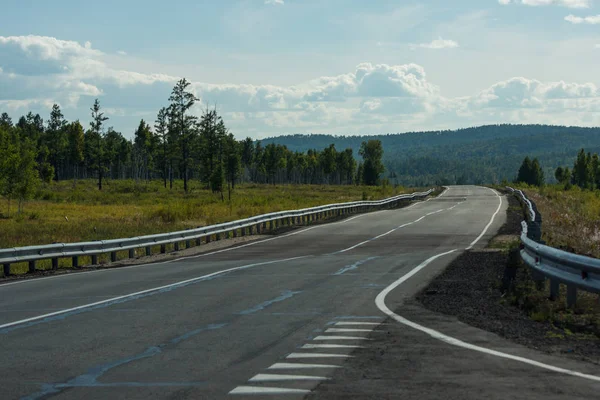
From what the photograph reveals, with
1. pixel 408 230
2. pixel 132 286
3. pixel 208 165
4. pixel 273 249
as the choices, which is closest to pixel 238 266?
pixel 132 286

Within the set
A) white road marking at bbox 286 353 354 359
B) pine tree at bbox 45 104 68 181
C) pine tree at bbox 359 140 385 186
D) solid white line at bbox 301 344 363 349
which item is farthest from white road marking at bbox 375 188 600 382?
pine tree at bbox 359 140 385 186

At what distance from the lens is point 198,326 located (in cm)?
1005

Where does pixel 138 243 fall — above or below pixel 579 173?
above

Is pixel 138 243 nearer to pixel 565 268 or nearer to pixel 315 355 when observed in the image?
pixel 565 268

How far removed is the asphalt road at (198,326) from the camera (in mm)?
6875

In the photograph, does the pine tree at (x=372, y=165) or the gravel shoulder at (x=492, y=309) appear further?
the pine tree at (x=372, y=165)

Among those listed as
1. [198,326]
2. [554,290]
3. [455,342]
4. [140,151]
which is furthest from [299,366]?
[140,151]

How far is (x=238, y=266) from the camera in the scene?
18.9m

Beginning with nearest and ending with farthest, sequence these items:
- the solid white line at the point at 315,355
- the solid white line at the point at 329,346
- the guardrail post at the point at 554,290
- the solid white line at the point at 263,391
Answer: the solid white line at the point at 263,391 < the solid white line at the point at 315,355 < the solid white line at the point at 329,346 < the guardrail post at the point at 554,290

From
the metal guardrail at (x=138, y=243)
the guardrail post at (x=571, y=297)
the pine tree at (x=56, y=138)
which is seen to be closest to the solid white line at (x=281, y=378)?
the guardrail post at (x=571, y=297)

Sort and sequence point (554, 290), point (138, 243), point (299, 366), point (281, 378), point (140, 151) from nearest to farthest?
point (281, 378) < point (299, 366) < point (554, 290) < point (138, 243) < point (140, 151)

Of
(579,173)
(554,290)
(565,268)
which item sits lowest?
(579,173)

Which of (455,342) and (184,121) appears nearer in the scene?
(455,342)

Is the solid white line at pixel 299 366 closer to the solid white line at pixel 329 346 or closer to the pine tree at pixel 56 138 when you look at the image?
the solid white line at pixel 329 346
